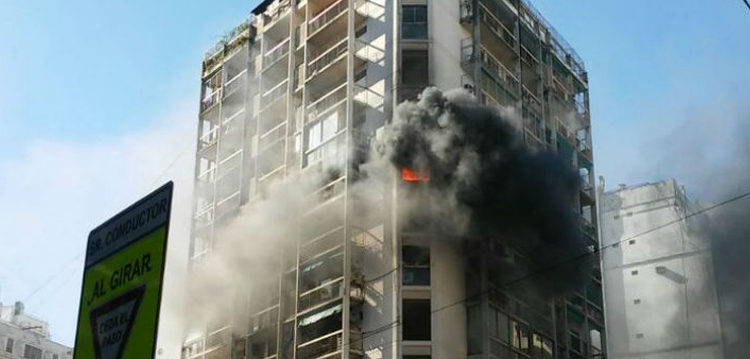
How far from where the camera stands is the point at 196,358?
4544 cm

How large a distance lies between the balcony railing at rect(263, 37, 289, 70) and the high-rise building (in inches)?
4.2

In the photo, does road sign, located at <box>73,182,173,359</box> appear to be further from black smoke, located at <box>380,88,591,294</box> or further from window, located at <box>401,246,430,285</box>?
black smoke, located at <box>380,88,591,294</box>

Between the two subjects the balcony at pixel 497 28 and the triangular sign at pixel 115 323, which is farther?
the balcony at pixel 497 28

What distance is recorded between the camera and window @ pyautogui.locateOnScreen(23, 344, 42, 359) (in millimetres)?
66875

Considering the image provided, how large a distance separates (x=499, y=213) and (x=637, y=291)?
25930 millimetres

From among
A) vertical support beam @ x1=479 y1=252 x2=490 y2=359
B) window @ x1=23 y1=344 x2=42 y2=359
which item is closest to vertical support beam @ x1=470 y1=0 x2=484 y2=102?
vertical support beam @ x1=479 y1=252 x2=490 y2=359

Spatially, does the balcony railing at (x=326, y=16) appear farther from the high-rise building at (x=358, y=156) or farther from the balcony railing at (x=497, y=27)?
the balcony railing at (x=497, y=27)

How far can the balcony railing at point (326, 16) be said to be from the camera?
44.2 metres

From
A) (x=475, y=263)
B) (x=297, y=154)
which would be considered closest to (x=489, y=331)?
(x=475, y=263)

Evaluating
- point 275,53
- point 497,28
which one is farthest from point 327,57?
point 497,28

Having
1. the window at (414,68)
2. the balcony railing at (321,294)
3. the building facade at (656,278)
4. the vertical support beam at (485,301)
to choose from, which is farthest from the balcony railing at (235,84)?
the building facade at (656,278)

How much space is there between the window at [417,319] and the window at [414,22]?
10.6m

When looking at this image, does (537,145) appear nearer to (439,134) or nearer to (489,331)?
(439,134)

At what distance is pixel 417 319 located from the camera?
1508 inches
